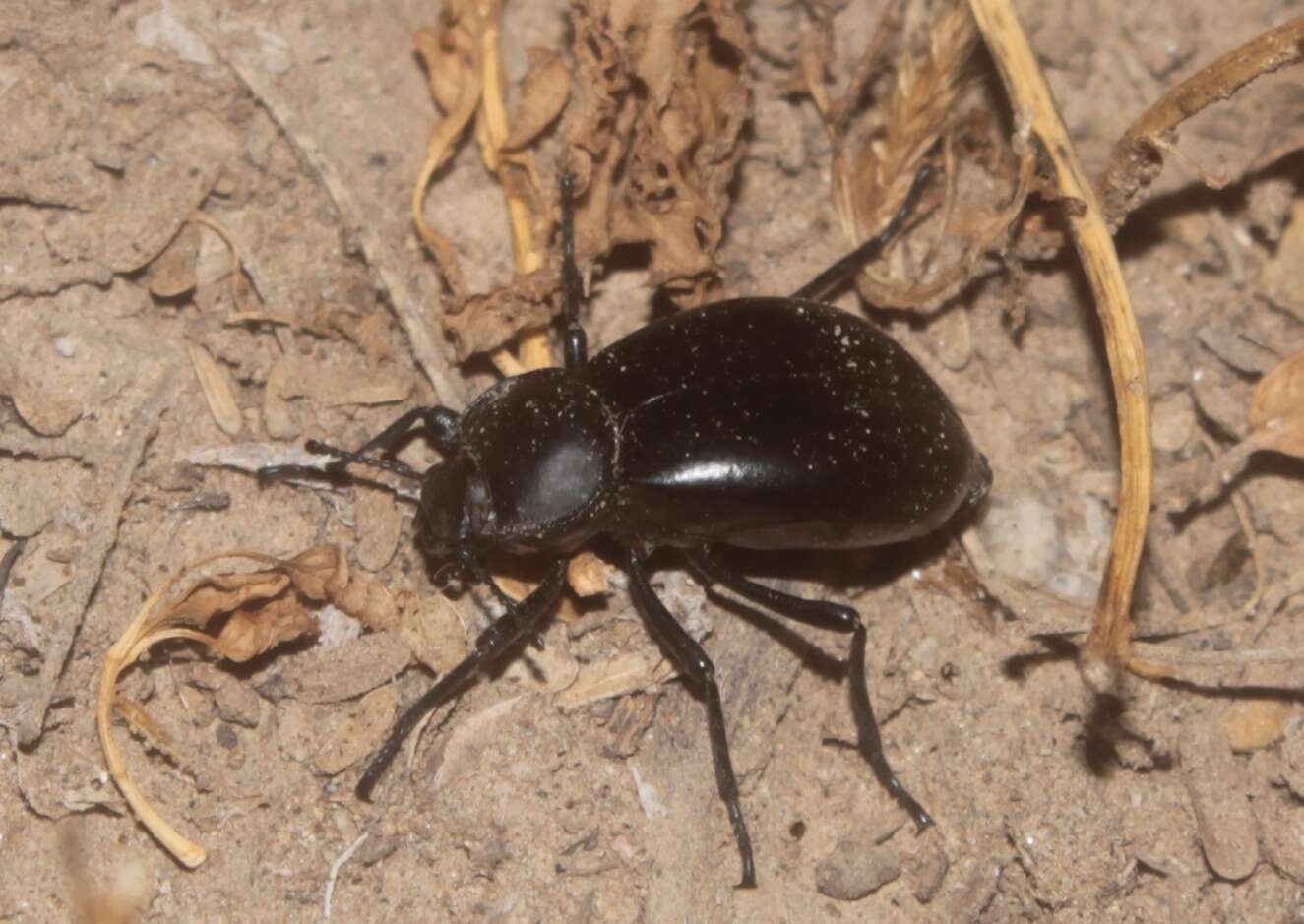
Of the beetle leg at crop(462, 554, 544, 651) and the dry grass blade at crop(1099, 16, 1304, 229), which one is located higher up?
the dry grass blade at crop(1099, 16, 1304, 229)

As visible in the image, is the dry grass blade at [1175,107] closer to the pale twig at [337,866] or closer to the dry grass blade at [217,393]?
the dry grass blade at [217,393]

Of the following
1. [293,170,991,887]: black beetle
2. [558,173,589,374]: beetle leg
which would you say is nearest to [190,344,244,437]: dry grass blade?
[293,170,991,887]: black beetle

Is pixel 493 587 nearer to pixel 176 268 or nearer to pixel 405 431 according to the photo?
pixel 405 431

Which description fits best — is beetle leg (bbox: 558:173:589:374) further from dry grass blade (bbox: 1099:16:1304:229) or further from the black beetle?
dry grass blade (bbox: 1099:16:1304:229)

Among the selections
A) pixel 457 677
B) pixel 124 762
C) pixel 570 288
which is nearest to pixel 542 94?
pixel 570 288

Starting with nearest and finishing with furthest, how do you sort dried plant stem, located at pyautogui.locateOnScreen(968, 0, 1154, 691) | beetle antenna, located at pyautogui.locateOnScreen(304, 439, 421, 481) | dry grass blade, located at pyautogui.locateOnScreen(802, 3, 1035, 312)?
dried plant stem, located at pyautogui.locateOnScreen(968, 0, 1154, 691) → beetle antenna, located at pyautogui.locateOnScreen(304, 439, 421, 481) → dry grass blade, located at pyautogui.locateOnScreen(802, 3, 1035, 312)
